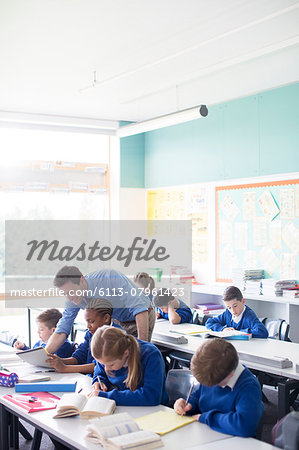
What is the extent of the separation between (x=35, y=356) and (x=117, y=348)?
0.99 meters

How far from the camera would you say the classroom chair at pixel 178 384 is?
2934mm

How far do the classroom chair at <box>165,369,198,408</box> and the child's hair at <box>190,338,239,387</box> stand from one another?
1.54 ft

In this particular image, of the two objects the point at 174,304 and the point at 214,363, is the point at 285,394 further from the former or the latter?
the point at 174,304

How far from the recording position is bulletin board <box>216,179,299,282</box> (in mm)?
5922

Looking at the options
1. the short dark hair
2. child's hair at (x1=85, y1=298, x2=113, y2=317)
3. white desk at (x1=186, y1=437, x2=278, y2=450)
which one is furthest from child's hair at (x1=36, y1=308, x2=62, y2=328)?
white desk at (x1=186, y1=437, x2=278, y2=450)

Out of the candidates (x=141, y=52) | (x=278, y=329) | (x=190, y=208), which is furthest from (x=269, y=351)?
(x=190, y=208)

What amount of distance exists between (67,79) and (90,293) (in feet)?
8.44

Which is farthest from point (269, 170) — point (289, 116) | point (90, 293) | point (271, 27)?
point (90, 293)

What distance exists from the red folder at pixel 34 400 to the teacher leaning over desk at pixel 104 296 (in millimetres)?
735

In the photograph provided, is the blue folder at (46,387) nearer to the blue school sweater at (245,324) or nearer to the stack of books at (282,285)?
the blue school sweater at (245,324)

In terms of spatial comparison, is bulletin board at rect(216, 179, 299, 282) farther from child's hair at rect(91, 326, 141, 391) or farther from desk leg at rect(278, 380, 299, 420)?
child's hair at rect(91, 326, 141, 391)

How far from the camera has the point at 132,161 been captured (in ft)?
26.0

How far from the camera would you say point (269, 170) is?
6.14 meters

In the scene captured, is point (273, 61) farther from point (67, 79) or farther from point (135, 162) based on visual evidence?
point (135, 162)
